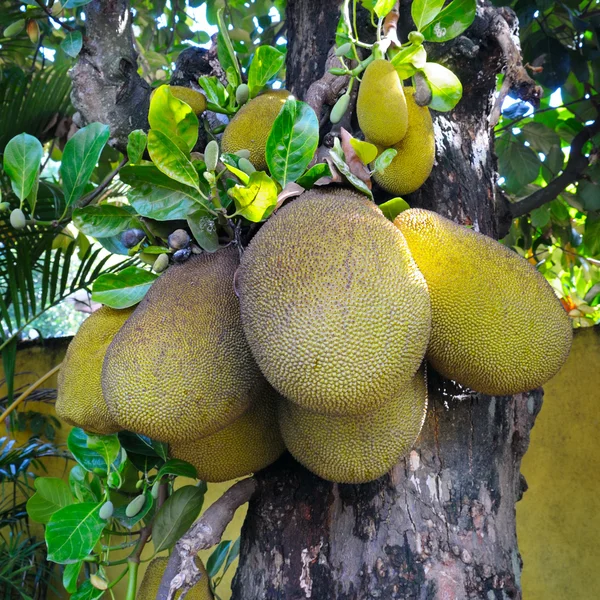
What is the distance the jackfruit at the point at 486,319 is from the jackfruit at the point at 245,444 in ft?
0.85

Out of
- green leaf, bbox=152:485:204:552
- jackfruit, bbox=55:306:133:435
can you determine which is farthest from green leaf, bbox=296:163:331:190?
green leaf, bbox=152:485:204:552

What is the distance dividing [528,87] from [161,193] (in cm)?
75

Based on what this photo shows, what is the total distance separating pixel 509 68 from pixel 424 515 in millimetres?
807

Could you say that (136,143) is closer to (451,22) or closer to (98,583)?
(451,22)

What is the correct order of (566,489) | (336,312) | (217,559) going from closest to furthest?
(336,312), (217,559), (566,489)

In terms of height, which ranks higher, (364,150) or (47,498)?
(364,150)

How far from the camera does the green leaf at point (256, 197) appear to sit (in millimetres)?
854

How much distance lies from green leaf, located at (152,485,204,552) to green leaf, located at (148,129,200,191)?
56cm

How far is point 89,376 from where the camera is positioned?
3.17 ft

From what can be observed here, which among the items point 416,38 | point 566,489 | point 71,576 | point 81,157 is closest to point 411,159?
point 416,38

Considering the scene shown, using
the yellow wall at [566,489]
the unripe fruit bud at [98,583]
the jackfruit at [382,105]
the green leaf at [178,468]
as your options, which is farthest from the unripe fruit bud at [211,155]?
the yellow wall at [566,489]

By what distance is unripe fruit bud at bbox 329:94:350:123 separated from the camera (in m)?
1.01

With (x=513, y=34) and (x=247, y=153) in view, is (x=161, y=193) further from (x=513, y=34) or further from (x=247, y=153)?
(x=513, y=34)

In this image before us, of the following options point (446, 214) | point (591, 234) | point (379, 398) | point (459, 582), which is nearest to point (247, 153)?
point (446, 214)
